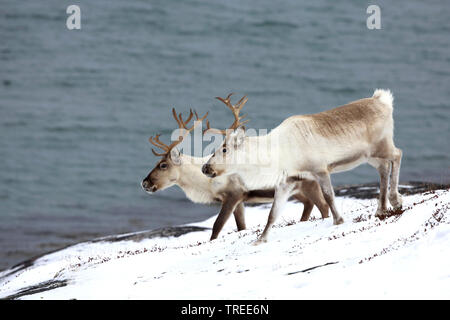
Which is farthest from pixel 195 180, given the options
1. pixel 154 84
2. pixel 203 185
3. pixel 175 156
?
pixel 154 84

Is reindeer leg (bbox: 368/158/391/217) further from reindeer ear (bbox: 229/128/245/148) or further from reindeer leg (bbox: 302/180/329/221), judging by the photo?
reindeer ear (bbox: 229/128/245/148)

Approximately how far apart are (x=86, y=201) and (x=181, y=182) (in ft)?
40.7

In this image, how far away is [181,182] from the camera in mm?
12586

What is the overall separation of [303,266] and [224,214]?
13.3ft

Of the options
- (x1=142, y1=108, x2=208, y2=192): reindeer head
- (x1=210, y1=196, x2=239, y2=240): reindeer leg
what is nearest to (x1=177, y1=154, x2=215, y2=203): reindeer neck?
(x1=142, y1=108, x2=208, y2=192): reindeer head

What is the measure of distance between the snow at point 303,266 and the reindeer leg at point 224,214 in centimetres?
57

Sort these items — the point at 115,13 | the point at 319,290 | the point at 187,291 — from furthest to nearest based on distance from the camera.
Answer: the point at 115,13
the point at 187,291
the point at 319,290

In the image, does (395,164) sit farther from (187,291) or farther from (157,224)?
(157,224)

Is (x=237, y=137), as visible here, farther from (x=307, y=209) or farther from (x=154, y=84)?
(x=154, y=84)

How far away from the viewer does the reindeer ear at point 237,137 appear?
9594 mm

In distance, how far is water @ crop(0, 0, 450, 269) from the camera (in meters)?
23.8

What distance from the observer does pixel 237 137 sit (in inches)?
379

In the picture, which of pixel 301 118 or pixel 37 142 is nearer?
pixel 301 118

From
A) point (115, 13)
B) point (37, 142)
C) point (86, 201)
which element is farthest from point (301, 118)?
point (115, 13)
